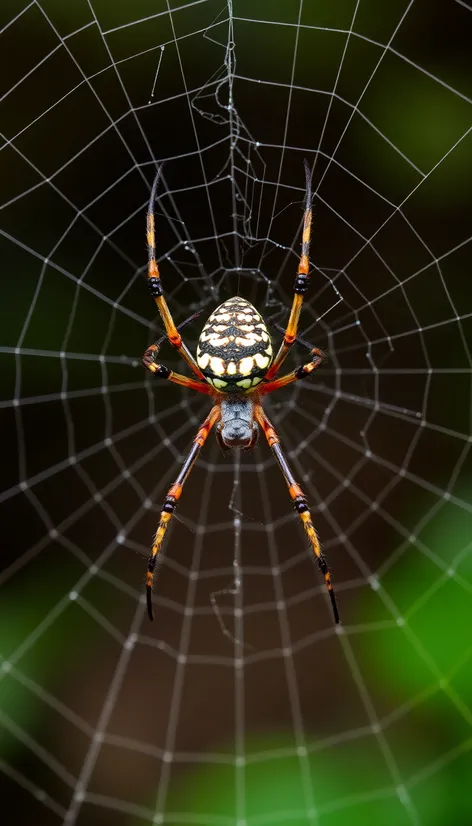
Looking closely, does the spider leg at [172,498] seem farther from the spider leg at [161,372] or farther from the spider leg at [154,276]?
the spider leg at [154,276]

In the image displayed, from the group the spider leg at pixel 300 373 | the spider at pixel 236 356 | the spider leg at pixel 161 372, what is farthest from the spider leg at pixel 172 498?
the spider leg at pixel 300 373

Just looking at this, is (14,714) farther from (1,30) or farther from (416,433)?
A: (1,30)

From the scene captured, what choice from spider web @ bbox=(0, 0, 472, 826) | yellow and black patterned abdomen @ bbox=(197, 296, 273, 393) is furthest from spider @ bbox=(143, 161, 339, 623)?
spider web @ bbox=(0, 0, 472, 826)

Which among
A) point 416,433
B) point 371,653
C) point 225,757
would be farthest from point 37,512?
point 416,433

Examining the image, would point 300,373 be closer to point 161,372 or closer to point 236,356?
point 236,356

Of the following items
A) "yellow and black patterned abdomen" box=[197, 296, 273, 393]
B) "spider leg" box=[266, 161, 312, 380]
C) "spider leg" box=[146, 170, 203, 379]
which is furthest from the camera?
"yellow and black patterned abdomen" box=[197, 296, 273, 393]

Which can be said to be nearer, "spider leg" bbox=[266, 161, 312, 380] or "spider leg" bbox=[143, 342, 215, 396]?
"spider leg" bbox=[266, 161, 312, 380]

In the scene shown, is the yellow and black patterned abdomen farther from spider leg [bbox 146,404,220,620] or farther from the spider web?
the spider web

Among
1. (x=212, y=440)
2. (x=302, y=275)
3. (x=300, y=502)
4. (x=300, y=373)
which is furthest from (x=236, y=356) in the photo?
(x=212, y=440)
